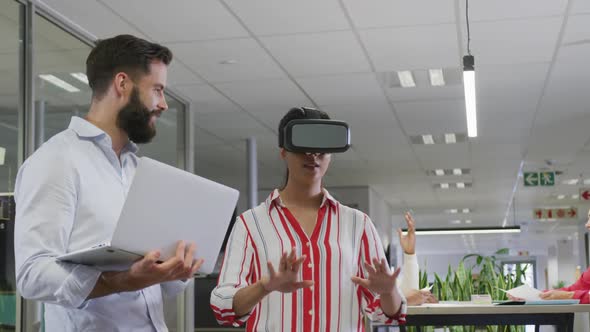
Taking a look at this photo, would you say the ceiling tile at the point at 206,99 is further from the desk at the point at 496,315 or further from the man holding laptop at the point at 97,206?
the man holding laptop at the point at 97,206

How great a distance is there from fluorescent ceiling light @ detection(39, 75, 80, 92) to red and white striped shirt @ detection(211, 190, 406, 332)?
11.1 ft

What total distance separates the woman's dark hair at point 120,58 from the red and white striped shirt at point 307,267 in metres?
0.48

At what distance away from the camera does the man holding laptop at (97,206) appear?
158cm

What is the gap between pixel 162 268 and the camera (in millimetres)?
1561

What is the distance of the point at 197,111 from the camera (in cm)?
772

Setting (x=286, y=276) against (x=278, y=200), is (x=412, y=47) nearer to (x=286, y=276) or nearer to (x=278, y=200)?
(x=278, y=200)

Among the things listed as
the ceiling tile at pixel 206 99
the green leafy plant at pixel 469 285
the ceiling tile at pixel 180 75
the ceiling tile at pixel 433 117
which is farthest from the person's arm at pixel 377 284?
the ceiling tile at pixel 433 117

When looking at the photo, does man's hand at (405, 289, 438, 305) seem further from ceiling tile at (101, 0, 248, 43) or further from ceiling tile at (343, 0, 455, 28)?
ceiling tile at (101, 0, 248, 43)

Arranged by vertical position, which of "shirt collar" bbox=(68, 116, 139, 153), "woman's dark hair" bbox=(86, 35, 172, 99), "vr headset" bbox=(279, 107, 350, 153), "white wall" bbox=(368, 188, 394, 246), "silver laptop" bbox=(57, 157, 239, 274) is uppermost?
"white wall" bbox=(368, 188, 394, 246)

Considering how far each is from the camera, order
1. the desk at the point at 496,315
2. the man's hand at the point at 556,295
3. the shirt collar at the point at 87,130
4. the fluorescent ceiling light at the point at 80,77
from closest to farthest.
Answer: the shirt collar at the point at 87,130 → the desk at the point at 496,315 → the man's hand at the point at 556,295 → the fluorescent ceiling light at the point at 80,77

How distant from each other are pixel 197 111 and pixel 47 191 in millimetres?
Answer: 6122

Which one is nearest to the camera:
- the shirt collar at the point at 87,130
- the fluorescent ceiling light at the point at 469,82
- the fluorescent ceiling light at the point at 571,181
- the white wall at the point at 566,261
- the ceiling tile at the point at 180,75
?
the shirt collar at the point at 87,130

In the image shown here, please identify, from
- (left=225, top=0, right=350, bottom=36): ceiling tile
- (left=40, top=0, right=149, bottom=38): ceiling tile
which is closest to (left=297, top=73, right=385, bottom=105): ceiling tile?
(left=225, top=0, right=350, bottom=36): ceiling tile

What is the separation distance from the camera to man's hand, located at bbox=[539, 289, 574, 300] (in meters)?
3.85
